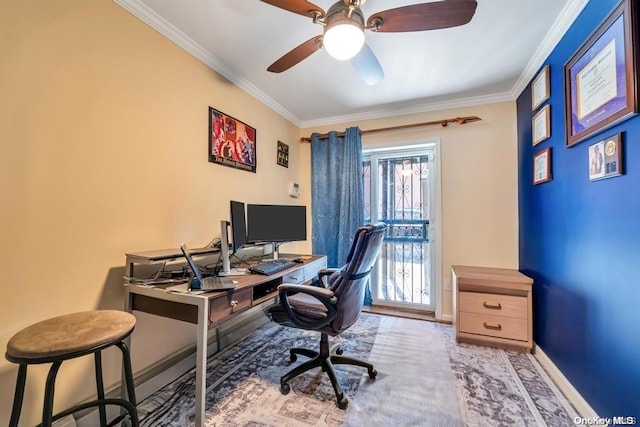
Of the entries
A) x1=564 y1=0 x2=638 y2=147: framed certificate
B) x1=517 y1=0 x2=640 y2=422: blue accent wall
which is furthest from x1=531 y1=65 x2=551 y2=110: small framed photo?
x1=564 y1=0 x2=638 y2=147: framed certificate

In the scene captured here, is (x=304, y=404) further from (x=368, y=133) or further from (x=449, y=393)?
(x=368, y=133)

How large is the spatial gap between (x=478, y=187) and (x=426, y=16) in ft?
6.74

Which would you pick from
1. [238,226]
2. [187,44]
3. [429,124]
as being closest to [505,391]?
[238,226]

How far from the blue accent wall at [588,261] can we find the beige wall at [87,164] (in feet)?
8.19

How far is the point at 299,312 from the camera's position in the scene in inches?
67.0

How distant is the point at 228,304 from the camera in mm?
1419

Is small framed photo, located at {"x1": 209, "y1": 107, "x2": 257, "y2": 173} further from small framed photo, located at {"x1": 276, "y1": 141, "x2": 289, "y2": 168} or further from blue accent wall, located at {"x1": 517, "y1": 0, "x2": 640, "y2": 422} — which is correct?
blue accent wall, located at {"x1": 517, "y1": 0, "x2": 640, "y2": 422}

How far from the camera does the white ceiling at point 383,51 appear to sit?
162cm

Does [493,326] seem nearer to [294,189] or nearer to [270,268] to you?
[270,268]

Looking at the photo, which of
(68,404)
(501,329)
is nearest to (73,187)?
(68,404)

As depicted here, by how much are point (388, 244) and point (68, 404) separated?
9.83 ft

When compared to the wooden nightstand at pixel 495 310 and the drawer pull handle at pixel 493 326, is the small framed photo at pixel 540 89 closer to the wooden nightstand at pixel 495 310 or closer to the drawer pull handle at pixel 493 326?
the wooden nightstand at pixel 495 310

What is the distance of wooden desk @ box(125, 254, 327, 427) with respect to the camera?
1261mm

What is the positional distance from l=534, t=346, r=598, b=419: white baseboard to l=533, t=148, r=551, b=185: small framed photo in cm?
134
